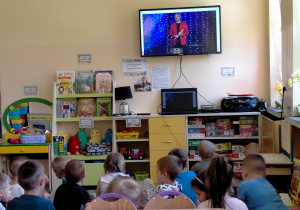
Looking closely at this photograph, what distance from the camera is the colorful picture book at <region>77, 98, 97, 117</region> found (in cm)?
534

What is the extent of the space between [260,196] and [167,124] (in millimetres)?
2572

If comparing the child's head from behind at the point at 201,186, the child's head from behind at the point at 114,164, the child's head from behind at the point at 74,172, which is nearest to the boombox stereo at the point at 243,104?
the child's head from behind at the point at 114,164

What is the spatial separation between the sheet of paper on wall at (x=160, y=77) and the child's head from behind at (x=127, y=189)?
3010 millimetres

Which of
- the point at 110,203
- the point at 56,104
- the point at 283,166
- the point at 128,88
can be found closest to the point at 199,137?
the point at 128,88

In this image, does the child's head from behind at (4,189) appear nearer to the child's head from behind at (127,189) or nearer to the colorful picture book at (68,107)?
the child's head from behind at (127,189)

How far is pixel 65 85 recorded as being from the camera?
5301 mm

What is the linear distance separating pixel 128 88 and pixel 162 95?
1.55 ft

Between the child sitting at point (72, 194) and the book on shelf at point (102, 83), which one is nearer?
the child sitting at point (72, 194)

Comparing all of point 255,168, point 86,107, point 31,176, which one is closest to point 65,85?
point 86,107

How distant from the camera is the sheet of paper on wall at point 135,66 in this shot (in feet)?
17.4

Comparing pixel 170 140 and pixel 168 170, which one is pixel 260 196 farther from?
pixel 170 140

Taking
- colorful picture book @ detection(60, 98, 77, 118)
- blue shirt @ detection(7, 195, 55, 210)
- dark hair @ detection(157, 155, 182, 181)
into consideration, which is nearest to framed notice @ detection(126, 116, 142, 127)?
colorful picture book @ detection(60, 98, 77, 118)

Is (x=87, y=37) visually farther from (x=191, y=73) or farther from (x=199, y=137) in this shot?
(x=199, y=137)

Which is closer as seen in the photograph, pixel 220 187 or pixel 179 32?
pixel 220 187
